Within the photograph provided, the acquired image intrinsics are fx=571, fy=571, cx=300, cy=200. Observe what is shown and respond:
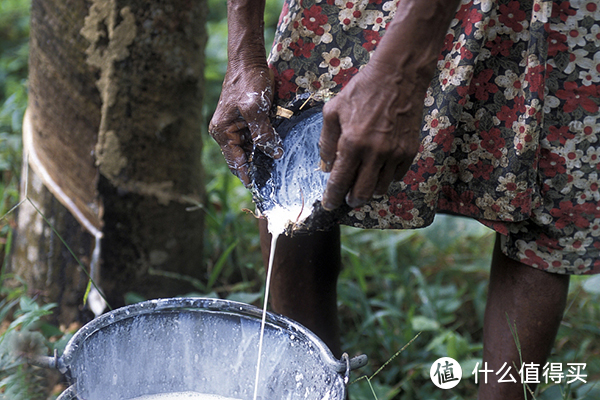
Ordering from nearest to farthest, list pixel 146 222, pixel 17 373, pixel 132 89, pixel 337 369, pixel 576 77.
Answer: pixel 337 369 < pixel 576 77 < pixel 17 373 < pixel 132 89 < pixel 146 222

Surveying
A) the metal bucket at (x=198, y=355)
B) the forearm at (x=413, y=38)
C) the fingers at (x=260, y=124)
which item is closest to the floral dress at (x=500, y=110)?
the fingers at (x=260, y=124)

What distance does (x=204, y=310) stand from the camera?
53.9 inches

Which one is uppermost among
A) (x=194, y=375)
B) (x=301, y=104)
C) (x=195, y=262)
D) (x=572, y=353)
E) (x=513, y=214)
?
(x=301, y=104)

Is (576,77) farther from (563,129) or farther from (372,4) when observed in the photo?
(372,4)

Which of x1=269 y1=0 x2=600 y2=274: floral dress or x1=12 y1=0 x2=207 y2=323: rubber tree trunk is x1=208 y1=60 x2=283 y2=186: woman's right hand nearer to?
x1=269 y1=0 x2=600 y2=274: floral dress

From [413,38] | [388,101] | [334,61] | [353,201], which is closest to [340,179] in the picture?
[353,201]

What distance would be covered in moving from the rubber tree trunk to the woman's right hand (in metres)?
0.65

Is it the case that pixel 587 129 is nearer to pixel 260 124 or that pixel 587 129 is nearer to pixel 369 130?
pixel 369 130

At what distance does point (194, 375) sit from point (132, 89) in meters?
0.96

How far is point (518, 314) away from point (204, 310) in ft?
2.64

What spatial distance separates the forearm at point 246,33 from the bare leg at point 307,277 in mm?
451

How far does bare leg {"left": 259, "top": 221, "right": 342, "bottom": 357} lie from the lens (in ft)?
5.25

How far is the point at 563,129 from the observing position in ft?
4.27

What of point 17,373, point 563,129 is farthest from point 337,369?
point 17,373
